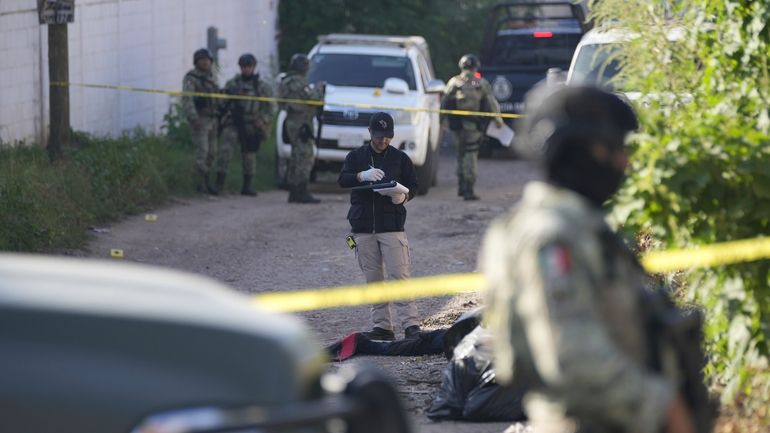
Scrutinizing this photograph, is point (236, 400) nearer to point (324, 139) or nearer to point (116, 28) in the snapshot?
point (324, 139)

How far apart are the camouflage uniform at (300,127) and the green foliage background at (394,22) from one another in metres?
8.89

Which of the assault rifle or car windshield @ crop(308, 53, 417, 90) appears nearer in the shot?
the assault rifle

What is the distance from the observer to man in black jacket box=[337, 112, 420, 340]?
30.3 feet

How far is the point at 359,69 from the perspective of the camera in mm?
17703

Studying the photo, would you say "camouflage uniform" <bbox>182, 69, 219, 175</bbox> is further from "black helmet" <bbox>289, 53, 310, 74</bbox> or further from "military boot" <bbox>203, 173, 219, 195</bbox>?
"black helmet" <bbox>289, 53, 310, 74</bbox>

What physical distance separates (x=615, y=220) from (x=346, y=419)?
2.26m

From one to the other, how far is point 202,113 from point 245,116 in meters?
0.54

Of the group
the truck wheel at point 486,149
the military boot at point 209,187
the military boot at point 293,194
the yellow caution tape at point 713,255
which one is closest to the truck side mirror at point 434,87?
the military boot at point 293,194

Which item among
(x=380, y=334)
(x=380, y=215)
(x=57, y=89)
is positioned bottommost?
(x=380, y=334)

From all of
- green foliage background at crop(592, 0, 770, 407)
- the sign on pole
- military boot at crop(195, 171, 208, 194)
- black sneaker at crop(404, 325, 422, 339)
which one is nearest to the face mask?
green foliage background at crop(592, 0, 770, 407)

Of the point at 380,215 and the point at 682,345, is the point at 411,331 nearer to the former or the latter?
the point at 380,215

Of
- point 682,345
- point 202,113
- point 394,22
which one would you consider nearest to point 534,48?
point 394,22

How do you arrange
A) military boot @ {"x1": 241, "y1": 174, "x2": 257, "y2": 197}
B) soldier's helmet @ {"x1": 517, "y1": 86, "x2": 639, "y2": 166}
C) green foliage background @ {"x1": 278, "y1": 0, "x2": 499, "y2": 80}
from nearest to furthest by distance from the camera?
soldier's helmet @ {"x1": 517, "y1": 86, "x2": 639, "y2": 166} → military boot @ {"x1": 241, "y1": 174, "x2": 257, "y2": 197} → green foliage background @ {"x1": 278, "y1": 0, "x2": 499, "y2": 80}

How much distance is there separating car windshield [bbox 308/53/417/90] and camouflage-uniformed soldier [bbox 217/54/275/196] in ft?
3.08
